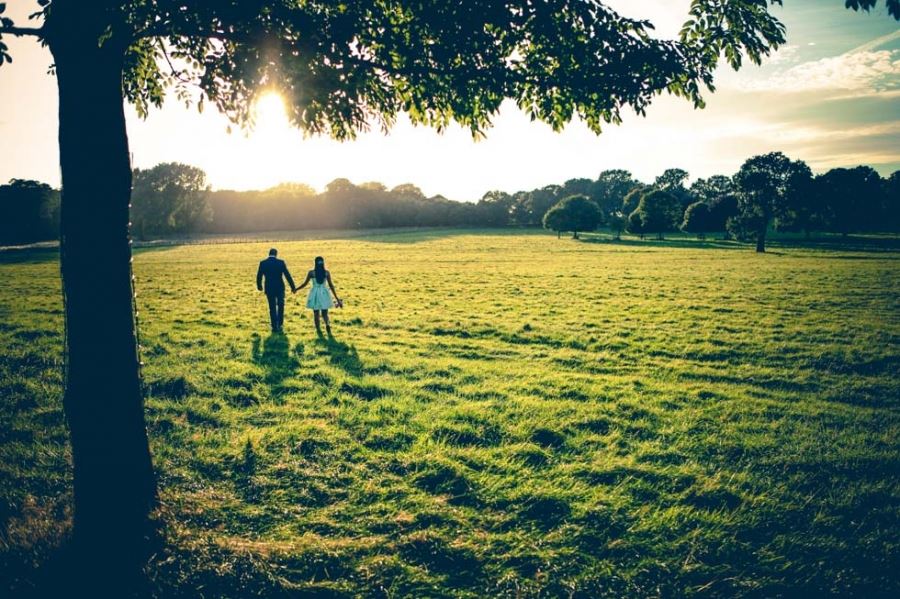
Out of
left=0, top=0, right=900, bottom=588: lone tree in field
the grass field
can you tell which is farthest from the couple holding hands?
left=0, top=0, right=900, bottom=588: lone tree in field

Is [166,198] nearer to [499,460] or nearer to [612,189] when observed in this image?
[499,460]

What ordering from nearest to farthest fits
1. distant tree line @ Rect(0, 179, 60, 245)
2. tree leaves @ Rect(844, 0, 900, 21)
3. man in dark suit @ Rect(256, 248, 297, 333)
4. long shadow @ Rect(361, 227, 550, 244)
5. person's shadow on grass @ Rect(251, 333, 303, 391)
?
1. tree leaves @ Rect(844, 0, 900, 21)
2. person's shadow on grass @ Rect(251, 333, 303, 391)
3. man in dark suit @ Rect(256, 248, 297, 333)
4. long shadow @ Rect(361, 227, 550, 244)
5. distant tree line @ Rect(0, 179, 60, 245)

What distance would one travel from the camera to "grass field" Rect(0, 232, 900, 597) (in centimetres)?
392

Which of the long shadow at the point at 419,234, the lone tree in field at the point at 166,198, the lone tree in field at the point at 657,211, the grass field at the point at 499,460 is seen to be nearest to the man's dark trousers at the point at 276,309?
the grass field at the point at 499,460

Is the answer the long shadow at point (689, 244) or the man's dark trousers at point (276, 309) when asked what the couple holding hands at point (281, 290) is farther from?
A: the long shadow at point (689, 244)

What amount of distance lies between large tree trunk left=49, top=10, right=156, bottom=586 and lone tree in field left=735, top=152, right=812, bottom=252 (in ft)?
196

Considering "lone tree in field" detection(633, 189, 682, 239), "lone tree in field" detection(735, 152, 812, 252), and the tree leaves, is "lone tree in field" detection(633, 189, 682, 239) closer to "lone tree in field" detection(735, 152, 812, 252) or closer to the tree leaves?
"lone tree in field" detection(735, 152, 812, 252)

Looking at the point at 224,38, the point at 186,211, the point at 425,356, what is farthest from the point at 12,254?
the point at 224,38

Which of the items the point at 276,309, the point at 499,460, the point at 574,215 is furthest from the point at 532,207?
the point at 499,460

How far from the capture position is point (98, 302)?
405cm

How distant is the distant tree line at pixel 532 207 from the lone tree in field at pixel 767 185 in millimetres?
107

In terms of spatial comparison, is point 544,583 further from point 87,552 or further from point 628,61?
point 628,61

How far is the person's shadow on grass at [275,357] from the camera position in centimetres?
925

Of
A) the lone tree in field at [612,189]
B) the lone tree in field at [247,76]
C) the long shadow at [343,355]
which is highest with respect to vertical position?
the lone tree in field at [612,189]
